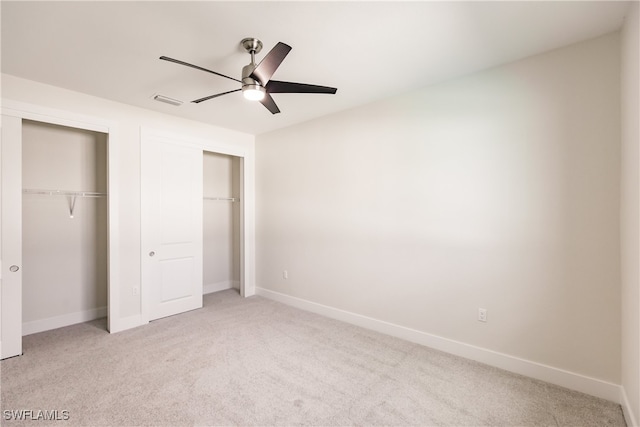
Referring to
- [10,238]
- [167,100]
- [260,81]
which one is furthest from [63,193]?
[260,81]

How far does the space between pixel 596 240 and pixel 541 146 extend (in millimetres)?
823

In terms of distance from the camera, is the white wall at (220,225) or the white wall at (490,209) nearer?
the white wall at (490,209)

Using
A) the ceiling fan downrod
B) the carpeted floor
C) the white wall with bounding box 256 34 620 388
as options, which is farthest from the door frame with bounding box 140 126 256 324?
the ceiling fan downrod

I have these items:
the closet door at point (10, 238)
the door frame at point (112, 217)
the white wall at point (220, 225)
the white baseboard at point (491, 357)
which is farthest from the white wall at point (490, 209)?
the closet door at point (10, 238)

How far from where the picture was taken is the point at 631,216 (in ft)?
6.08

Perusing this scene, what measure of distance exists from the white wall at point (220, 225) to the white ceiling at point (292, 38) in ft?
7.20

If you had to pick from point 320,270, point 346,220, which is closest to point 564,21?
point 346,220

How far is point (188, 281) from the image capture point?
4148 millimetres

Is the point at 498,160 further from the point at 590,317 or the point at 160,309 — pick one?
the point at 160,309

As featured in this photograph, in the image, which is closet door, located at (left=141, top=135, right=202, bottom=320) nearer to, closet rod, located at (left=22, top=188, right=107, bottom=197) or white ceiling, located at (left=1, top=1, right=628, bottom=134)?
closet rod, located at (left=22, top=188, right=107, bottom=197)

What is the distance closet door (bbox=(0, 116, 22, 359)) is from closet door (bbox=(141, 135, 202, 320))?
110 cm

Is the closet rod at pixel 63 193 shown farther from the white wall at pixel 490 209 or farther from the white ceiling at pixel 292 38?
the white wall at pixel 490 209

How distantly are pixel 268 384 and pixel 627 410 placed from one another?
2.50 m

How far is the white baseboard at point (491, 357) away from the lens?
2.18 metres
